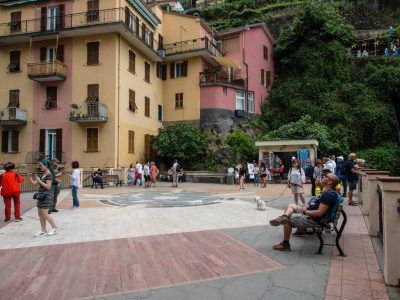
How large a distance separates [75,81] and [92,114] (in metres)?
3.50

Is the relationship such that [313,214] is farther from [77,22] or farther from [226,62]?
[226,62]

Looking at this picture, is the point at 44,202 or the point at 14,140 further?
the point at 14,140

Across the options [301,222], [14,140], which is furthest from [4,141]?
[301,222]

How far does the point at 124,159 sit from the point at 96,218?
58.3ft

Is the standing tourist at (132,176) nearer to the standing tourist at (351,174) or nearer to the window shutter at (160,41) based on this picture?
the window shutter at (160,41)

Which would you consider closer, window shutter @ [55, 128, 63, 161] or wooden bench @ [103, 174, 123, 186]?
wooden bench @ [103, 174, 123, 186]

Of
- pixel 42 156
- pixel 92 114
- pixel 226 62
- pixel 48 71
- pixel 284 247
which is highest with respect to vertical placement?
pixel 226 62

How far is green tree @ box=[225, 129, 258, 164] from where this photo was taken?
1198 inches

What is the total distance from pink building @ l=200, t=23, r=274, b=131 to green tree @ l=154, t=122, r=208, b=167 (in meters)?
3.10

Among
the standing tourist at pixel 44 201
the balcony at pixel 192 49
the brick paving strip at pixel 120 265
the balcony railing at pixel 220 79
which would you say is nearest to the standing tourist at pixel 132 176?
the balcony railing at pixel 220 79

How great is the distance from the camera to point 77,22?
92.3ft

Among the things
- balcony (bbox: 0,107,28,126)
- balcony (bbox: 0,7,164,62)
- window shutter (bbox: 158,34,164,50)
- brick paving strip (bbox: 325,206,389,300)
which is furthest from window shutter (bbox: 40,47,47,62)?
brick paving strip (bbox: 325,206,389,300)

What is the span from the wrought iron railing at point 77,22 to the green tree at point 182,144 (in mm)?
7299

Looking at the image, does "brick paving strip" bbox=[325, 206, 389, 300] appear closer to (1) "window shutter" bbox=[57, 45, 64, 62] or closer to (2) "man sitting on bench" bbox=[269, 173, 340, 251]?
(2) "man sitting on bench" bbox=[269, 173, 340, 251]
